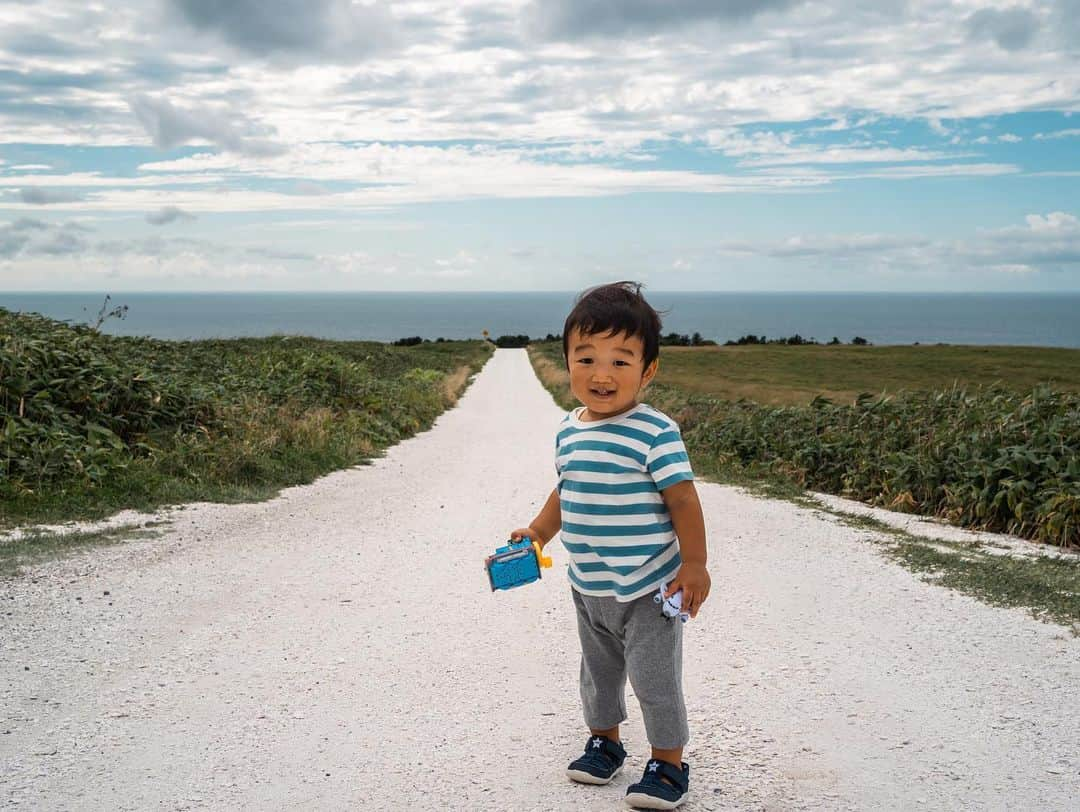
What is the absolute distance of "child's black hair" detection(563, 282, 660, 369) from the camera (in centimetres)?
356

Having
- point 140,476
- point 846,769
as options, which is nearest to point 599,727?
point 846,769

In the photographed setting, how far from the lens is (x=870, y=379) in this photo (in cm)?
3722

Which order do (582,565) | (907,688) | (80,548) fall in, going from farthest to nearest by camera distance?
(80,548), (907,688), (582,565)

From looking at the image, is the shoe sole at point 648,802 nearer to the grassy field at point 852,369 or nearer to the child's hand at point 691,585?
the child's hand at point 691,585

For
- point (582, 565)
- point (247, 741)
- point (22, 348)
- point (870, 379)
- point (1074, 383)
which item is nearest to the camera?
point (582, 565)

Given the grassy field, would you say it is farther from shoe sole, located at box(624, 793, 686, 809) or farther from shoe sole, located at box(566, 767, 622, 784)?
shoe sole, located at box(624, 793, 686, 809)

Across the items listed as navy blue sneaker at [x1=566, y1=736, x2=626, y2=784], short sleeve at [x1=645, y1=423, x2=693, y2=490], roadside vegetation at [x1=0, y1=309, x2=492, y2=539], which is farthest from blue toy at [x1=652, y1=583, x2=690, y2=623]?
roadside vegetation at [x1=0, y1=309, x2=492, y2=539]

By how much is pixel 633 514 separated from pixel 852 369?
41185 millimetres

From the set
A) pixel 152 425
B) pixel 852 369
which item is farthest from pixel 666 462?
pixel 852 369

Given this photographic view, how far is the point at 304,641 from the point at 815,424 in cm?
Result: 947

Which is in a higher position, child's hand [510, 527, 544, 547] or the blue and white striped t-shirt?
the blue and white striped t-shirt

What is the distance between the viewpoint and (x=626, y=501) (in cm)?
347

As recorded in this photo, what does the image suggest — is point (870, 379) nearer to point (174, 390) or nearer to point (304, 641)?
point (174, 390)

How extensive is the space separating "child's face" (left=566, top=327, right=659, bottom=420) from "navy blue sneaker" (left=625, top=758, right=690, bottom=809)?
1328mm
